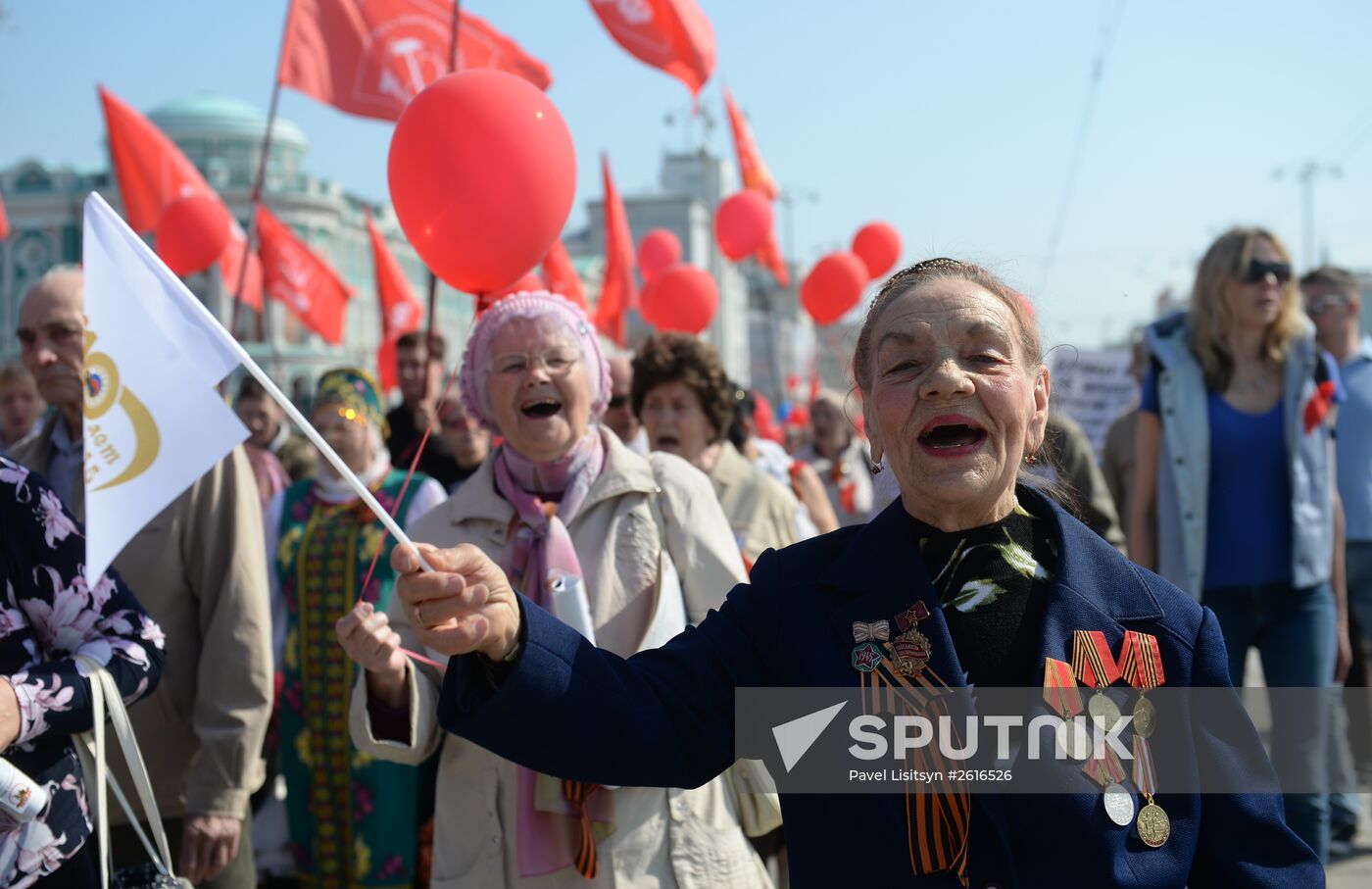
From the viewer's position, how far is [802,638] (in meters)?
1.91

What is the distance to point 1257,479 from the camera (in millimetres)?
4215

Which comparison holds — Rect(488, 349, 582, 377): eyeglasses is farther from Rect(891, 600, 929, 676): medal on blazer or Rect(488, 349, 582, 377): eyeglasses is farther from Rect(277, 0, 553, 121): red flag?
Rect(277, 0, 553, 121): red flag

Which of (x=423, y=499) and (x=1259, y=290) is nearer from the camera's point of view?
(x=1259, y=290)

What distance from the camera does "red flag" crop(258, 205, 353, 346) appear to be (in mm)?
11414

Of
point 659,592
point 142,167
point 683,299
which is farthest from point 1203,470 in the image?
point 142,167

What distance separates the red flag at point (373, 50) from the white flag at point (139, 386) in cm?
501

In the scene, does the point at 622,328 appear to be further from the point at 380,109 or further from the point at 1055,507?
the point at 1055,507

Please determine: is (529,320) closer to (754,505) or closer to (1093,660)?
(754,505)

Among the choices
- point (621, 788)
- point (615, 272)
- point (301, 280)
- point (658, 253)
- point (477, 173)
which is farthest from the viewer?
point (658, 253)

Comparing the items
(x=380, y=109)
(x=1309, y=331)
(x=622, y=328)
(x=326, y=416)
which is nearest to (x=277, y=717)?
(x=326, y=416)

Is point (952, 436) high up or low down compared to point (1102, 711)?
up

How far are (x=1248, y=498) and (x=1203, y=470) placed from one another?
0.18m

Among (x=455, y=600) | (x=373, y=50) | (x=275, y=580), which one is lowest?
(x=275, y=580)

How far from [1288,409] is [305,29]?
5.35m
